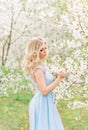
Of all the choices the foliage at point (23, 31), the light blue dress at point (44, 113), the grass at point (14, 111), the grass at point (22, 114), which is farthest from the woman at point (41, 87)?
the foliage at point (23, 31)

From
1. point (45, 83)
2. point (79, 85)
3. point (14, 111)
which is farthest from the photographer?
point (14, 111)

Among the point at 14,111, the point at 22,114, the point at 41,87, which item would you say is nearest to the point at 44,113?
the point at 41,87

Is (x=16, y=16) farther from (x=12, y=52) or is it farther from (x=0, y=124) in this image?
(x=0, y=124)

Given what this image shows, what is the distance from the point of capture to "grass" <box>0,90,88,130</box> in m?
9.12

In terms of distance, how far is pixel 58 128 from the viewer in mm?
5352

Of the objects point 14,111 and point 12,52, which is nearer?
point 14,111

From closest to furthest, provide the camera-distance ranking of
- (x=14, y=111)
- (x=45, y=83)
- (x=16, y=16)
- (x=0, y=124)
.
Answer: (x=45, y=83) → (x=0, y=124) → (x=14, y=111) → (x=16, y=16)

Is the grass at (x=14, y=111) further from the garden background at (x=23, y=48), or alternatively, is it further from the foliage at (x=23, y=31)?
the foliage at (x=23, y=31)

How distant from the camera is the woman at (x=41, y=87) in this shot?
5.14 metres

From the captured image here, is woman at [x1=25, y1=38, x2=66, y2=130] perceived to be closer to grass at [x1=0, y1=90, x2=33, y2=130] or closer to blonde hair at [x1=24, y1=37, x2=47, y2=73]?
blonde hair at [x1=24, y1=37, x2=47, y2=73]

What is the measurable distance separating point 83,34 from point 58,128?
2.25m

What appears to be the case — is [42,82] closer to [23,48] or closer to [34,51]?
[34,51]

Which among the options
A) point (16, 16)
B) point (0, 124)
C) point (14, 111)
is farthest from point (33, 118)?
point (16, 16)

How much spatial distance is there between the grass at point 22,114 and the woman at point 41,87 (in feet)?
9.13
